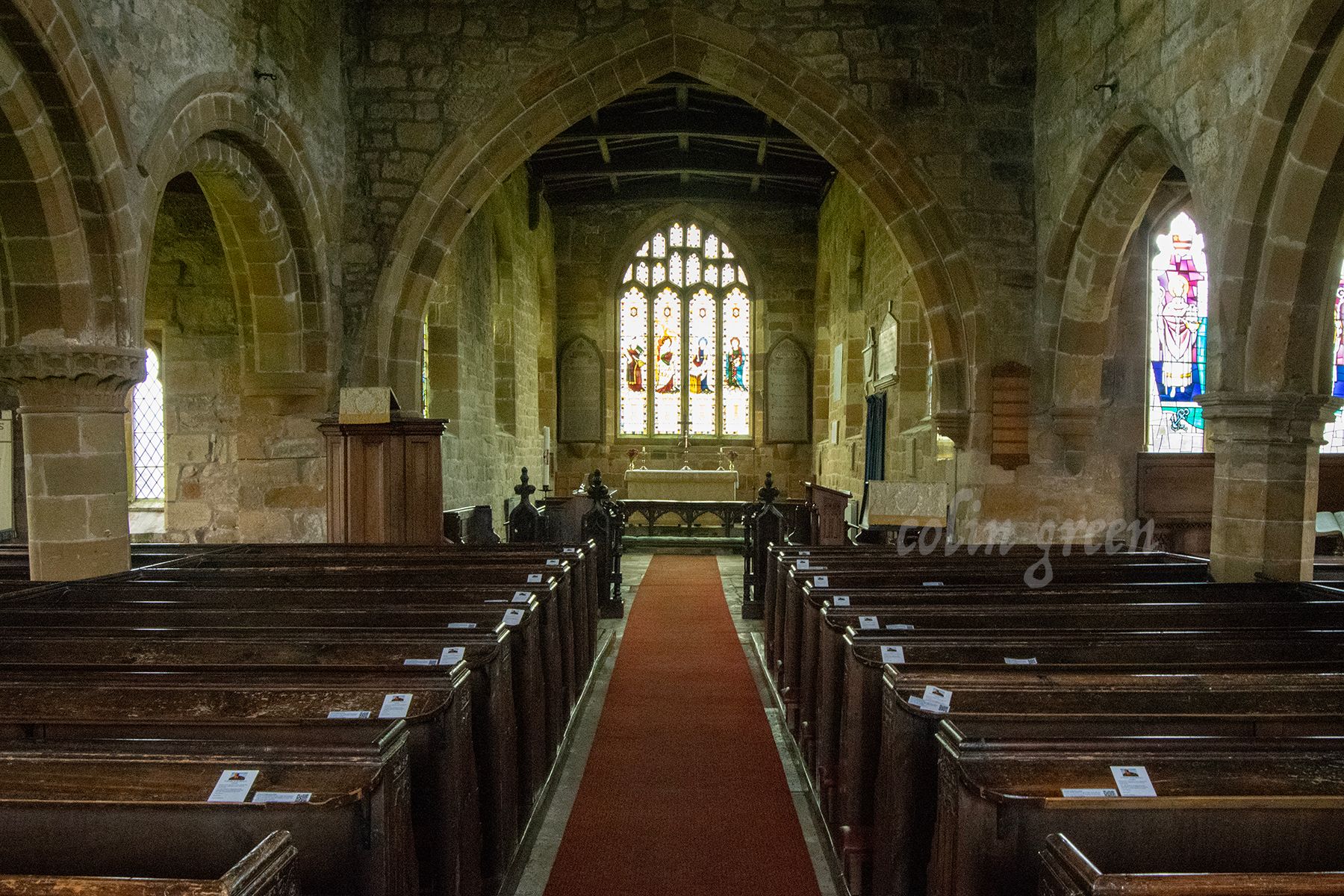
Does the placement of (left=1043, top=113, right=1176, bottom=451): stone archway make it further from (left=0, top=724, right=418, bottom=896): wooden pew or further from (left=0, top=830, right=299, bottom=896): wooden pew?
(left=0, top=830, right=299, bottom=896): wooden pew

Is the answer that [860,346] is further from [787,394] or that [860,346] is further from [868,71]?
[868,71]

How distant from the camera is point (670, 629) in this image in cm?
631

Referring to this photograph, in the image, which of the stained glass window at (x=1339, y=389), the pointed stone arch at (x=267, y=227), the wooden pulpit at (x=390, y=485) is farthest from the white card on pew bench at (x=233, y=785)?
the stained glass window at (x=1339, y=389)

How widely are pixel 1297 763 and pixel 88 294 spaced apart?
4769 millimetres

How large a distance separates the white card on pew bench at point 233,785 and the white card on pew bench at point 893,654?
5.27 ft

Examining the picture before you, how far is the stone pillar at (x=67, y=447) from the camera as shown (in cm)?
405

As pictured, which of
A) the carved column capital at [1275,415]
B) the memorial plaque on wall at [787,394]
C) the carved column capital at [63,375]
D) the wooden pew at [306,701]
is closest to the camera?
the wooden pew at [306,701]

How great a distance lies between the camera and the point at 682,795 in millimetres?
3330

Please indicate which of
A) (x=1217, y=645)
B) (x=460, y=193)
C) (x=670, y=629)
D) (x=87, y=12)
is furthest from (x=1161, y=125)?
(x=87, y=12)

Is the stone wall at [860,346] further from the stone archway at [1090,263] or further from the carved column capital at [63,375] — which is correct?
the carved column capital at [63,375]

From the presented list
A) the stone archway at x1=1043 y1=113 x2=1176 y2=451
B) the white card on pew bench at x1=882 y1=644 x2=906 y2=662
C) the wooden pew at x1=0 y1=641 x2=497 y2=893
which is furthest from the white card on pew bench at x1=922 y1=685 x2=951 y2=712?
the stone archway at x1=1043 y1=113 x2=1176 y2=451

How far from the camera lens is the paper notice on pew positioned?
201 centimetres

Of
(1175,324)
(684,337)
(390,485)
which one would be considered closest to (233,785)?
(390,485)

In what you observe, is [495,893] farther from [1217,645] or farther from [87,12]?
[87,12]
